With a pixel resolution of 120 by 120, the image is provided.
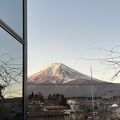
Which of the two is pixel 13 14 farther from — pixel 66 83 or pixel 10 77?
pixel 66 83

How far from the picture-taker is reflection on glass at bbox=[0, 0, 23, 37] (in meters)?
2.03

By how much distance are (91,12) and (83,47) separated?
20.9 inches

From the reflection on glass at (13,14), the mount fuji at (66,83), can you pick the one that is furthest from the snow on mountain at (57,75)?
the reflection on glass at (13,14)

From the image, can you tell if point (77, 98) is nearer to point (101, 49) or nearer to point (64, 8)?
point (101, 49)

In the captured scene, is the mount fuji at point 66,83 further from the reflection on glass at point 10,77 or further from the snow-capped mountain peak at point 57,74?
the reflection on glass at point 10,77

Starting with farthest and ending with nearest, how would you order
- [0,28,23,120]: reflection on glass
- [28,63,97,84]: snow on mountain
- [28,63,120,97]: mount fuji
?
[28,63,97,84]: snow on mountain
[28,63,120,97]: mount fuji
[0,28,23,120]: reflection on glass

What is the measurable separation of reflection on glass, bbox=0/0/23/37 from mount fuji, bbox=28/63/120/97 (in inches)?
89.1

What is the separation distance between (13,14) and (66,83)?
287 cm

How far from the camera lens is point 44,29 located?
5.48m

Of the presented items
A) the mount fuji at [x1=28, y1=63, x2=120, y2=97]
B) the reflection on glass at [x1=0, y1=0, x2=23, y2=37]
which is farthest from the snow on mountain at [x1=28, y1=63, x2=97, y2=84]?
the reflection on glass at [x1=0, y1=0, x2=23, y2=37]

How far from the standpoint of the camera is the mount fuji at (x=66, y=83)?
4.86 metres

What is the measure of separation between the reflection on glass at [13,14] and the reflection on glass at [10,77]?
3.4 inches

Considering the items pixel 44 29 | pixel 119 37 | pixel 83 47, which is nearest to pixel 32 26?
pixel 44 29

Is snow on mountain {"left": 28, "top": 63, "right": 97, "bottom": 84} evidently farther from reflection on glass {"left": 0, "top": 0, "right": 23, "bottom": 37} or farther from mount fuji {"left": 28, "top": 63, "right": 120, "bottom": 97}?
reflection on glass {"left": 0, "top": 0, "right": 23, "bottom": 37}
